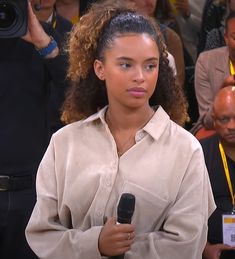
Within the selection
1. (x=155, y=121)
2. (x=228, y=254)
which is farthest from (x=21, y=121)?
(x=228, y=254)

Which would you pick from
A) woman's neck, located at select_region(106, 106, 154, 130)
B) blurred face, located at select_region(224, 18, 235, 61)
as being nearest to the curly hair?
woman's neck, located at select_region(106, 106, 154, 130)

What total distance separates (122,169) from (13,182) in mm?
774

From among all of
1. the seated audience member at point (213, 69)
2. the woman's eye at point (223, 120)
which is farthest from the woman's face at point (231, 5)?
the woman's eye at point (223, 120)

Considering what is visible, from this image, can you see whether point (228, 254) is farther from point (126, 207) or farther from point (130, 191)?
point (126, 207)

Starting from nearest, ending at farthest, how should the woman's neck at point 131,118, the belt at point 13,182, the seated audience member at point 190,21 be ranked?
1. the woman's neck at point 131,118
2. the belt at point 13,182
3. the seated audience member at point 190,21

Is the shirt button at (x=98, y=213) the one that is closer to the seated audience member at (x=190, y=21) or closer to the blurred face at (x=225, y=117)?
the blurred face at (x=225, y=117)

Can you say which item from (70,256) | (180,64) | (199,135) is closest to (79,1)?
(180,64)

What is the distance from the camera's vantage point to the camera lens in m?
2.57

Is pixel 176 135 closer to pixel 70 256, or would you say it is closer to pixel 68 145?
pixel 68 145

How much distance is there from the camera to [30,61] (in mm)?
2746

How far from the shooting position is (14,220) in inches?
105

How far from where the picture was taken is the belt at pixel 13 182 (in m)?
2.68

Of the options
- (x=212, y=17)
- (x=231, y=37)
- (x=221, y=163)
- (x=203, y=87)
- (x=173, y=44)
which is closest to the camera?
(x=221, y=163)

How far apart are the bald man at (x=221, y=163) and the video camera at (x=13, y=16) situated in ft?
3.46
